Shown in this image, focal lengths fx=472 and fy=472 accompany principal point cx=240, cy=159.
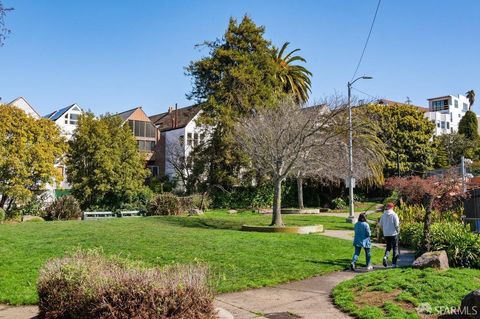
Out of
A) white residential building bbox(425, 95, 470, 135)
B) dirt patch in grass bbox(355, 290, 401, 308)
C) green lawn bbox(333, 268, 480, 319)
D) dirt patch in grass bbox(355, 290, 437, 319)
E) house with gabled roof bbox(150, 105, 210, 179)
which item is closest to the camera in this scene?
green lawn bbox(333, 268, 480, 319)

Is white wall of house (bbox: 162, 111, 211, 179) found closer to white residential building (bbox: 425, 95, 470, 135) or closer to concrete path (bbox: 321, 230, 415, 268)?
concrete path (bbox: 321, 230, 415, 268)

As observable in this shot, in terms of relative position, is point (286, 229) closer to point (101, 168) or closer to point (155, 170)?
point (101, 168)

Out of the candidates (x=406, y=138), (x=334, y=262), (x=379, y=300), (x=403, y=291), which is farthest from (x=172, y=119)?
(x=379, y=300)

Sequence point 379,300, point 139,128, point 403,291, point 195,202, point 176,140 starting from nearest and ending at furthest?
1. point 379,300
2. point 403,291
3. point 195,202
4. point 176,140
5. point 139,128

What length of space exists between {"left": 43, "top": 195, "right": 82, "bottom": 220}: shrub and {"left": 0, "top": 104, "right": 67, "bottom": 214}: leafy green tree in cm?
242

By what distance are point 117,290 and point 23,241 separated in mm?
11247

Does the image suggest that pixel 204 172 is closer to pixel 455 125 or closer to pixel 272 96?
pixel 272 96

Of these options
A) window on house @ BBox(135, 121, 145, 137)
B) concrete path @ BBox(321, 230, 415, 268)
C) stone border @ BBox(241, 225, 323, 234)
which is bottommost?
concrete path @ BBox(321, 230, 415, 268)

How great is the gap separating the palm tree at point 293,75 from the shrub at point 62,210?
77.6 ft

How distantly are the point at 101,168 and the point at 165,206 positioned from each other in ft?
26.6

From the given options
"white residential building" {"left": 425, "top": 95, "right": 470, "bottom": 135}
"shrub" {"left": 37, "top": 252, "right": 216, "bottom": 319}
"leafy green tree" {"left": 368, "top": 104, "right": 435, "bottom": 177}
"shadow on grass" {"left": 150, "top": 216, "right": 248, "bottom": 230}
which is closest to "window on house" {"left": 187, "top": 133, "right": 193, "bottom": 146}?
"leafy green tree" {"left": 368, "top": 104, "right": 435, "bottom": 177}

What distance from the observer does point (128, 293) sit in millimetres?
6148

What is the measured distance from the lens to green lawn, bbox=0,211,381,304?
35.1 ft

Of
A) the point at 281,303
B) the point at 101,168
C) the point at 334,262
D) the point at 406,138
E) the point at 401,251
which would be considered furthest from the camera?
the point at 406,138
